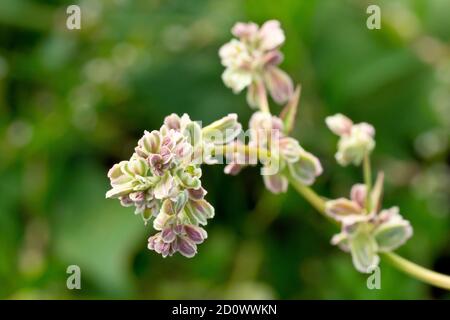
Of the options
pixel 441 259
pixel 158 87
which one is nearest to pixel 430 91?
pixel 441 259

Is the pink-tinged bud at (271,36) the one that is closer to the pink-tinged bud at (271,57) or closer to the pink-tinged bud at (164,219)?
the pink-tinged bud at (271,57)

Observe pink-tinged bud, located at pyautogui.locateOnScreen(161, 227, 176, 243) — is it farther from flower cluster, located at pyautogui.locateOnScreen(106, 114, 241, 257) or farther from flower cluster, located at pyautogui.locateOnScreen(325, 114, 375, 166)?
flower cluster, located at pyautogui.locateOnScreen(325, 114, 375, 166)

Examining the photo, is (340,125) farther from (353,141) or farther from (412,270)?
(412,270)

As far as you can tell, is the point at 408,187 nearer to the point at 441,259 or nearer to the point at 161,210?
the point at 441,259

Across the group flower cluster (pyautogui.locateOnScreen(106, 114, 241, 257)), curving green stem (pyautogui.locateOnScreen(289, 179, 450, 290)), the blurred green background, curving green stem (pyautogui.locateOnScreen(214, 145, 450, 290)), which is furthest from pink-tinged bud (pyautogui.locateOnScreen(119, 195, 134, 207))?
the blurred green background

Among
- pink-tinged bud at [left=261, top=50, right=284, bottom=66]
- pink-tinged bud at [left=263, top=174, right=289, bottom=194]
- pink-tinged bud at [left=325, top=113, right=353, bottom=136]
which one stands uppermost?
pink-tinged bud at [left=261, top=50, right=284, bottom=66]

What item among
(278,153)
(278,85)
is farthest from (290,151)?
(278,85)

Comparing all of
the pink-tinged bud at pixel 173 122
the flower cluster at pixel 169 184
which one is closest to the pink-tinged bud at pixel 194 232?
the flower cluster at pixel 169 184
